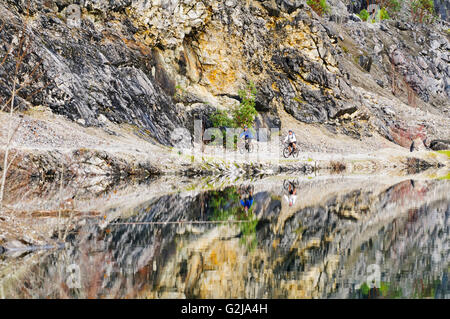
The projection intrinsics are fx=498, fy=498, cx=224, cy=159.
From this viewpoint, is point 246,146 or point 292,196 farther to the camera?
point 246,146

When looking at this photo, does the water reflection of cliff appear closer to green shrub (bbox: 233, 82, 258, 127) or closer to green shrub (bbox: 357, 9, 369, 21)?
green shrub (bbox: 233, 82, 258, 127)

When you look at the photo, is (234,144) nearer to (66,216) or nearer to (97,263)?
(66,216)

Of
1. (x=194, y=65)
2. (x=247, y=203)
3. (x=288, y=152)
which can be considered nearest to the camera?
(x=247, y=203)

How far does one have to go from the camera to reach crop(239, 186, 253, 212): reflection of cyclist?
61.8ft

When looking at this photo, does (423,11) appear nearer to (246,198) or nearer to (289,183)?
(289,183)

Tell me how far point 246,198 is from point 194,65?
4227cm

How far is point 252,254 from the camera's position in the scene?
10.5 metres

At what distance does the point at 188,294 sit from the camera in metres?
7.69

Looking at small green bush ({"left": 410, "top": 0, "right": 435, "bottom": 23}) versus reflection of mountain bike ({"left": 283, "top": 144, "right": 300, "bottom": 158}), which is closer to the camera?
reflection of mountain bike ({"left": 283, "top": 144, "right": 300, "bottom": 158})

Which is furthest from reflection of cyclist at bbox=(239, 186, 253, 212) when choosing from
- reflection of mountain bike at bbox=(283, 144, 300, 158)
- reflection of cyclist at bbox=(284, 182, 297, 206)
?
reflection of mountain bike at bbox=(283, 144, 300, 158)

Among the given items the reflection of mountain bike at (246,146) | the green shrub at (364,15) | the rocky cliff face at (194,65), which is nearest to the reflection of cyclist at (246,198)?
the rocky cliff face at (194,65)

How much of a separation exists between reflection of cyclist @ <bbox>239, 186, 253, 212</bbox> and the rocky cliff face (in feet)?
68.0

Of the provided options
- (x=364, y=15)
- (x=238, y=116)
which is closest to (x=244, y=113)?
(x=238, y=116)

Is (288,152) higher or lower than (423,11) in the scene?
lower
